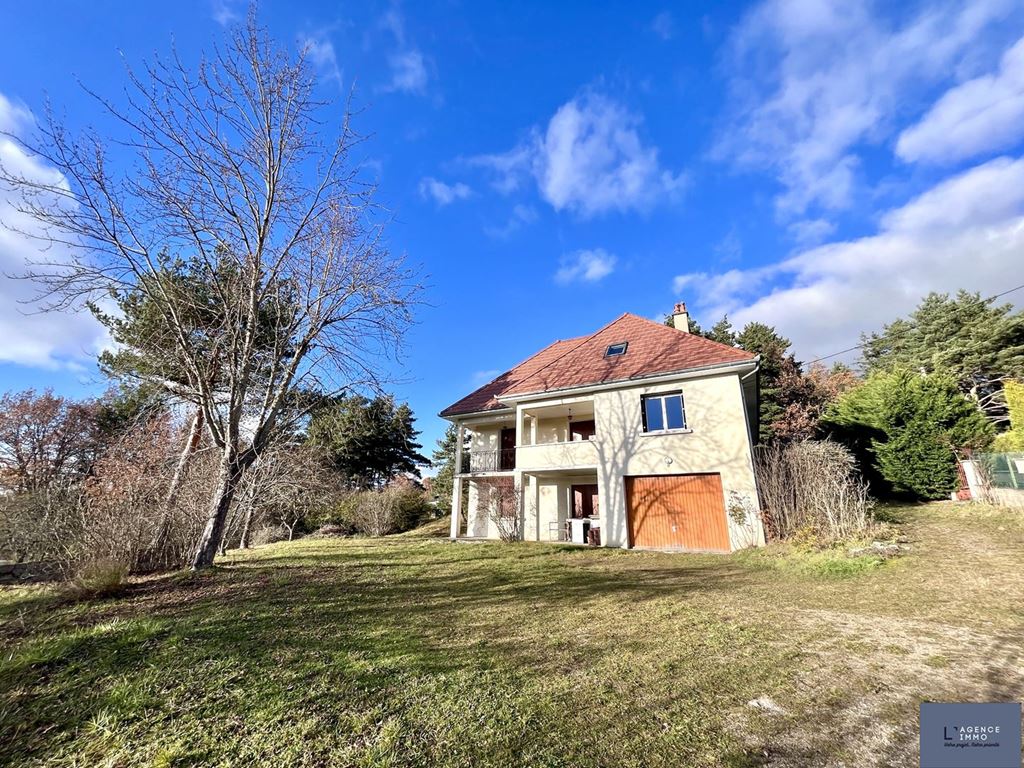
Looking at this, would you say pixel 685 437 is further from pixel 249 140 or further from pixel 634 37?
pixel 249 140

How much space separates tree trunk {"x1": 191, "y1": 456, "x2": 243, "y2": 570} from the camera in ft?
24.8

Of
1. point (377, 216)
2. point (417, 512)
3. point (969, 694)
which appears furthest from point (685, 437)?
point (417, 512)

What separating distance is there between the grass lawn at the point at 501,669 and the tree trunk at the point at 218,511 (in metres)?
0.70

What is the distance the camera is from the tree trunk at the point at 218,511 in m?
7.56

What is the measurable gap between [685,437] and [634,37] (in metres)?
11.4

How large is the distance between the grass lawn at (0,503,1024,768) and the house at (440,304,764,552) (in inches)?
201

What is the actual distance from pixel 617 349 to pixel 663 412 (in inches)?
131

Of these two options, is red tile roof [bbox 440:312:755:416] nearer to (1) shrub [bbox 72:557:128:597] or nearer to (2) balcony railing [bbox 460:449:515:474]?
(2) balcony railing [bbox 460:449:515:474]

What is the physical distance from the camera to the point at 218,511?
777cm

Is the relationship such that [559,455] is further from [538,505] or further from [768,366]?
[768,366]

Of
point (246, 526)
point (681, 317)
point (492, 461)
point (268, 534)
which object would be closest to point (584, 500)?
point (492, 461)

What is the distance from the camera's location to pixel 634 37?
1119 cm

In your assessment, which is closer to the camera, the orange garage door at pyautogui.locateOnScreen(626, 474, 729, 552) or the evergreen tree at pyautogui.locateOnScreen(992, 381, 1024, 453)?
the orange garage door at pyautogui.locateOnScreen(626, 474, 729, 552)

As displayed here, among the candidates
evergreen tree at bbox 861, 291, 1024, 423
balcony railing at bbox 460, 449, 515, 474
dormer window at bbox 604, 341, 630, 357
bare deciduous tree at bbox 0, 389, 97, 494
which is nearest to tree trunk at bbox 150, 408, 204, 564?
balcony railing at bbox 460, 449, 515, 474
